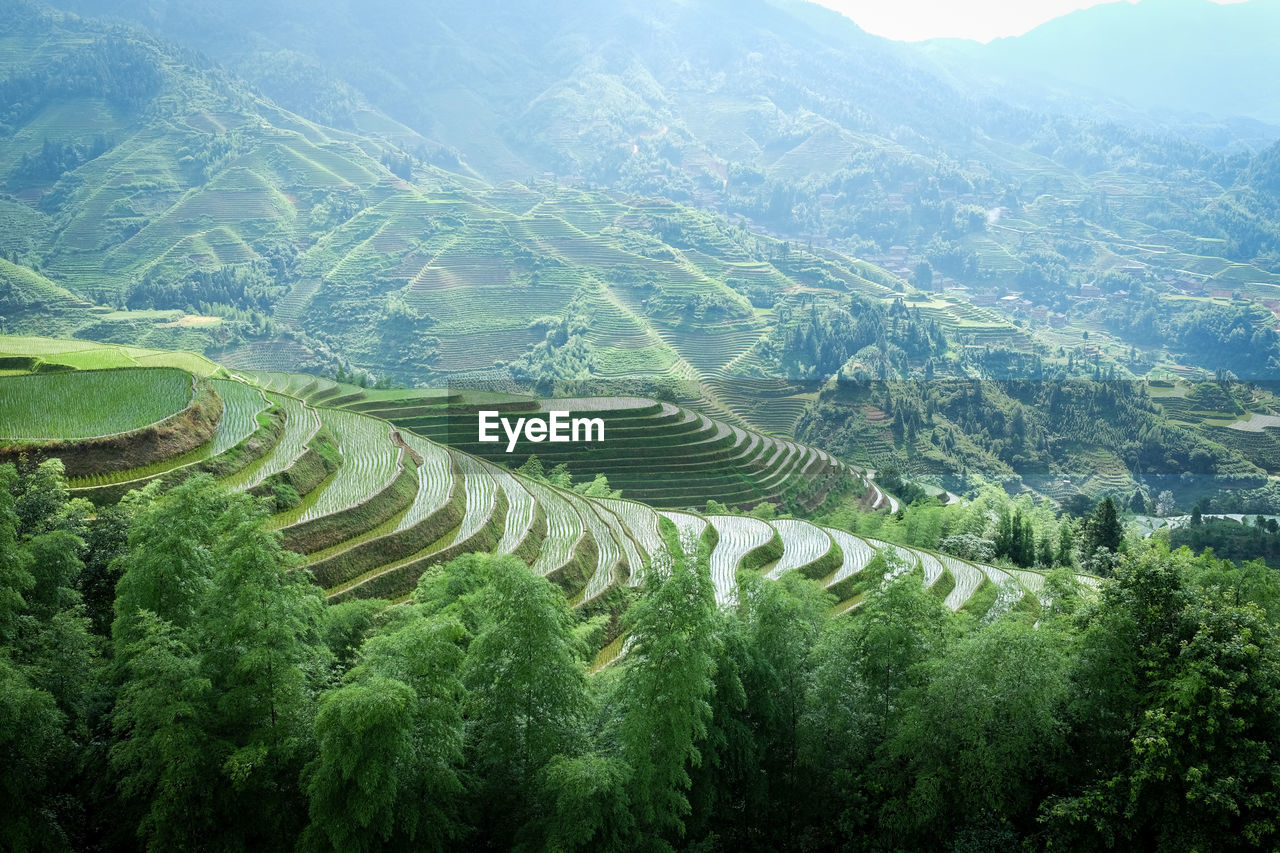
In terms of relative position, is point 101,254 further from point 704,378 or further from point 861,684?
point 861,684

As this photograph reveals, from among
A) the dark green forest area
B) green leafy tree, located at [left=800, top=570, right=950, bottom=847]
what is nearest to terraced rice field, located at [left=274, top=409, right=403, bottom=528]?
the dark green forest area

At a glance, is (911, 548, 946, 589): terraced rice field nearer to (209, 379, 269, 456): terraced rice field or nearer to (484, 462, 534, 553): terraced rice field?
(484, 462, 534, 553): terraced rice field

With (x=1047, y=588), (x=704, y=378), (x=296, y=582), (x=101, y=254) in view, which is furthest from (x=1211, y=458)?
(x=101, y=254)

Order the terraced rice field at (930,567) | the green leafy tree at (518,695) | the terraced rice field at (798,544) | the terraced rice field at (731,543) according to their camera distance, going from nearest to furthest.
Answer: the green leafy tree at (518,695) < the terraced rice field at (731,543) < the terraced rice field at (930,567) < the terraced rice field at (798,544)

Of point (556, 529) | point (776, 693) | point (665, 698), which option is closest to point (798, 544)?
point (556, 529)

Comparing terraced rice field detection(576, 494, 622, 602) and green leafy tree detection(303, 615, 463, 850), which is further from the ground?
green leafy tree detection(303, 615, 463, 850)

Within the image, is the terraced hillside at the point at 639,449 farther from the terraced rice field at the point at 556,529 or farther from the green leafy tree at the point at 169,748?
the green leafy tree at the point at 169,748

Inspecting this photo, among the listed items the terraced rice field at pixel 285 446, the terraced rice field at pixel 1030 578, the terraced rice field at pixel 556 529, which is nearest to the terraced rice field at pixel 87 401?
the terraced rice field at pixel 285 446
